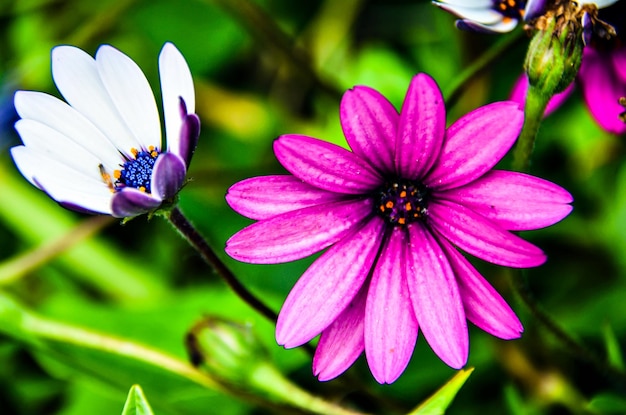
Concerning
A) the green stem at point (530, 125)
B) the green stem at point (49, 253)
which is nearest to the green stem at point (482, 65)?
the green stem at point (530, 125)

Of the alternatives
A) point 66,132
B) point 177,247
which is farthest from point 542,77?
point 177,247

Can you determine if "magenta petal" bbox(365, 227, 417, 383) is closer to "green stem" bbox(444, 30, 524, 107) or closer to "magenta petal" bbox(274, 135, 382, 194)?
"magenta petal" bbox(274, 135, 382, 194)

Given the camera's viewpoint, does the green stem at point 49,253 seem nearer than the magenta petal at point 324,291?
No

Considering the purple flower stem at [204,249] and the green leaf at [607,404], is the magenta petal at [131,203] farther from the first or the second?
the green leaf at [607,404]

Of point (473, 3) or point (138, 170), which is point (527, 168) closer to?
point (473, 3)

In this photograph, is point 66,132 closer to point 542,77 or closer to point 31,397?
point 542,77

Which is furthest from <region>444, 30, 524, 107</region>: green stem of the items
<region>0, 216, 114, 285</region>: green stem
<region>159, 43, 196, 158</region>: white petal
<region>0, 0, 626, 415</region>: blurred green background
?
<region>0, 216, 114, 285</region>: green stem
